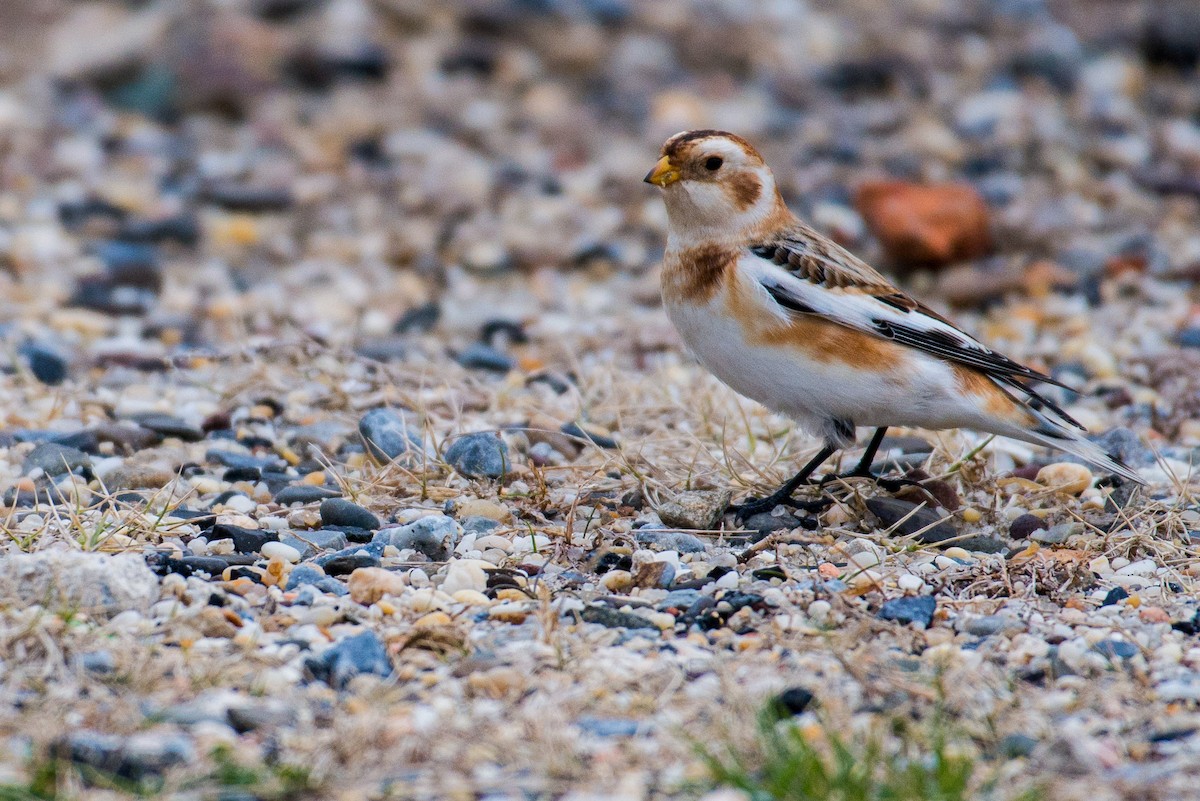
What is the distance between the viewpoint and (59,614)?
308 cm

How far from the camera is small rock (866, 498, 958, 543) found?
3996 millimetres

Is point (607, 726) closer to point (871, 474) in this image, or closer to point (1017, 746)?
point (1017, 746)

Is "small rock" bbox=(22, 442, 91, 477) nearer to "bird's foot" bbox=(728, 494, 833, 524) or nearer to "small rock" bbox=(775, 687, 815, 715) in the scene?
"bird's foot" bbox=(728, 494, 833, 524)

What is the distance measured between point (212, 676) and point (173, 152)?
5.72m

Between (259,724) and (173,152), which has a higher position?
(173,152)

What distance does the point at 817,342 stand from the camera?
400 cm

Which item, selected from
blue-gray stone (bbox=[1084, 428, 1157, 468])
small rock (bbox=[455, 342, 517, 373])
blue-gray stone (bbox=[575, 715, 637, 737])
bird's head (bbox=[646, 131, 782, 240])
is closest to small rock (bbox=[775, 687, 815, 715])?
blue-gray stone (bbox=[575, 715, 637, 737])

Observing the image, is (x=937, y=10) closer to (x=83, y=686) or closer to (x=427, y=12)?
(x=427, y=12)

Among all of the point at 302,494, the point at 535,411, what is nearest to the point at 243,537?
the point at 302,494

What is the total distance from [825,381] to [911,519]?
0.46 meters

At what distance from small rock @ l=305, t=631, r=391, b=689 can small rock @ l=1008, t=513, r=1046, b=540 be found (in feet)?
6.08

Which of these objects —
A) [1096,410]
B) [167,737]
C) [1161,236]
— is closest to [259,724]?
[167,737]

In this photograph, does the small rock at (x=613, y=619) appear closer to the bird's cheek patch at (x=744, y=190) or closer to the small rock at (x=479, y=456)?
the small rock at (x=479, y=456)

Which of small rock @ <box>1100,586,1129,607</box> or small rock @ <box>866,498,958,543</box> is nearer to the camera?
small rock @ <box>1100,586,1129,607</box>
